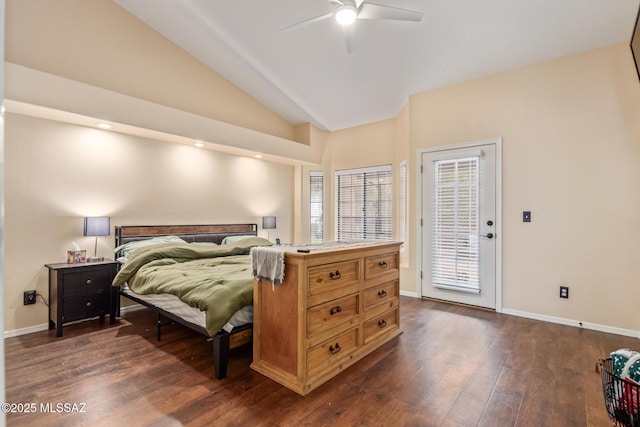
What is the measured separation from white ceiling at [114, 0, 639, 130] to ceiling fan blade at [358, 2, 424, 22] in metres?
0.43

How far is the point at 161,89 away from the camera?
13.0ft

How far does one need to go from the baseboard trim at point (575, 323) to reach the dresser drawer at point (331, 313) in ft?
7.75

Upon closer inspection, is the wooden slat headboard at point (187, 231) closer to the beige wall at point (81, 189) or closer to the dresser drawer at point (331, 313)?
Result: the beige wall at point (81, 189)

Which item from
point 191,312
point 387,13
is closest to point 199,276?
point 191,312

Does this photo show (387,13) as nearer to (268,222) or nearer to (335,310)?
(335,310)

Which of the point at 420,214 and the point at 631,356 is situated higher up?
the point at 420,214

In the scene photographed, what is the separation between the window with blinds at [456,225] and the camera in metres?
3.91

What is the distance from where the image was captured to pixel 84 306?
3.18 m

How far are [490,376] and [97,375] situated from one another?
115 inches

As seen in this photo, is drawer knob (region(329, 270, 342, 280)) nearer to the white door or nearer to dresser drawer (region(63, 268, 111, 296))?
the white door

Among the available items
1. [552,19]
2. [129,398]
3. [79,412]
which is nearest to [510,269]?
[552,19]

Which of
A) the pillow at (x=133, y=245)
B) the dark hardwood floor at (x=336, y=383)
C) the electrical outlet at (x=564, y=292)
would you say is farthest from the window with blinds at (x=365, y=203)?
the pillow at (x=133, y=245)

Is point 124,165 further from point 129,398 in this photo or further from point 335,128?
point 335,128

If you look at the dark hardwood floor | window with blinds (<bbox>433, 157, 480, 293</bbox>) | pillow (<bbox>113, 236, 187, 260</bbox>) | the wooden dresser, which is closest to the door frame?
window with blinds (<bbox>433, 157, 480, 293</bbox>)
